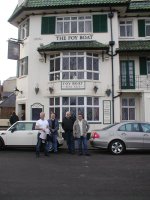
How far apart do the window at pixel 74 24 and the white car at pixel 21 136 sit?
10161 millimetres

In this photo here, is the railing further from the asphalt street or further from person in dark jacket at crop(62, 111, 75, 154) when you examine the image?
the asphalt street

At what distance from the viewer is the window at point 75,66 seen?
21.7 meters

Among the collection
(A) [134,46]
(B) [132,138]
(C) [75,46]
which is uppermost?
(A) [134,46]

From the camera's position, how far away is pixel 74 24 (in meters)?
22.8

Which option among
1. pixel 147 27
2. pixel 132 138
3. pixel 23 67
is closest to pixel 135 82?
pixel 147 27

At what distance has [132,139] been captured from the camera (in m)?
13.9

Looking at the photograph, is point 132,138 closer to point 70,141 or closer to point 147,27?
point 70,141

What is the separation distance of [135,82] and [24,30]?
9562 mm

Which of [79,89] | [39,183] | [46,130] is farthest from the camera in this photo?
[79,89]

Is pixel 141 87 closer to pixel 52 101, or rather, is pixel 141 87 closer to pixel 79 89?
pixel 79 89

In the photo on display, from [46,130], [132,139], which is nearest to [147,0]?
[132,139]

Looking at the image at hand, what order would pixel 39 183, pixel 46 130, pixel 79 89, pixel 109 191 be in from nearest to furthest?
1. pixel 109 191
2. pixel 39 183
3. pixel 46 130
4. pixel 79 89

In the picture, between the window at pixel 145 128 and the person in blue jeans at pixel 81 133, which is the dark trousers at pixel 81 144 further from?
the window at pixel 145 128

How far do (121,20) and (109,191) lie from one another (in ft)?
63.5
